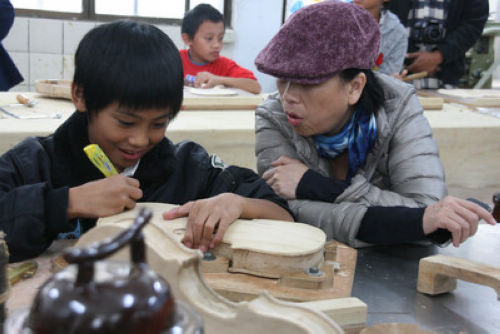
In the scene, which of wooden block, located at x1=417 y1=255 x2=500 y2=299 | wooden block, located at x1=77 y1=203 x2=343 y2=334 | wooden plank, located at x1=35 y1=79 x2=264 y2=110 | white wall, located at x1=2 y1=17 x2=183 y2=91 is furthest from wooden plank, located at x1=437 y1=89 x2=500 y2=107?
white wall, located at x1=2 y1=17 x2=183 y2=91

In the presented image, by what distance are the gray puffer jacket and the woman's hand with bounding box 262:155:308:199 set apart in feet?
0.12

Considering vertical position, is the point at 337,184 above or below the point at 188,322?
below

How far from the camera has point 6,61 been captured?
124 inches

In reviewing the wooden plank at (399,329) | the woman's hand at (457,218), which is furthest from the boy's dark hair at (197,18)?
the wooden plank at (399,329)

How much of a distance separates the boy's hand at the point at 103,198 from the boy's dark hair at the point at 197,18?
9.54 ft

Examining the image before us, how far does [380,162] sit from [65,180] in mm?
941

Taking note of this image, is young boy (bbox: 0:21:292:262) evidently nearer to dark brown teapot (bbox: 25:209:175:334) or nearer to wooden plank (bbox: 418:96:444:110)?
dark brown teapot (bbox: 25:209:175:334)

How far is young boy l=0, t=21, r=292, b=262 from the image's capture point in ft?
3.81

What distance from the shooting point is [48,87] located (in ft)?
9.00

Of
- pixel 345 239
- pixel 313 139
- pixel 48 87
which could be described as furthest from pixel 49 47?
pixel 345 239

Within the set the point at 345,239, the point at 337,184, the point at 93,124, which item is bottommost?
the point at 345,239

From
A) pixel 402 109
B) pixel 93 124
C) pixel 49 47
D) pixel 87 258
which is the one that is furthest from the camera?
pixel 49 47

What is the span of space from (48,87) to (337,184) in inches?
68.9

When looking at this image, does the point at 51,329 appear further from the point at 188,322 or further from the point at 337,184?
the point at 337,184
